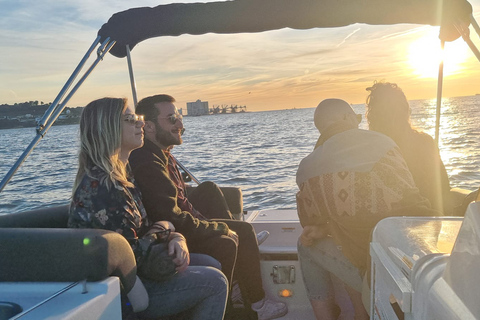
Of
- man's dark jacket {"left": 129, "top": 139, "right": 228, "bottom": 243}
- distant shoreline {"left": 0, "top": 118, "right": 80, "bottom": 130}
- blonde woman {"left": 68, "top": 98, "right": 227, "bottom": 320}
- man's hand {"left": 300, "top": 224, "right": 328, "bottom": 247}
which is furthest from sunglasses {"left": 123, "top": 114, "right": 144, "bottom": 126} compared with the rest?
man's hand {"left": 300, "top": 224, "right": 328, "bottom": 247}

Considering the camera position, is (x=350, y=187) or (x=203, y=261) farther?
(x=203, y=261)

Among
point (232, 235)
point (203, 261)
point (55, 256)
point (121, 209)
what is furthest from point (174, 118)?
point (55, 256)

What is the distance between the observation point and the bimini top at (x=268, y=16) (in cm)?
274

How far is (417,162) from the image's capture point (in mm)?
2613

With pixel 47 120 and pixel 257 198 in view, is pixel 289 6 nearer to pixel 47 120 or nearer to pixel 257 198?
pixel 47 120

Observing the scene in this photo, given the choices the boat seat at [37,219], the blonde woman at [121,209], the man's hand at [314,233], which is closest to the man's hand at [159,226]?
the blonde woman at [121,209]

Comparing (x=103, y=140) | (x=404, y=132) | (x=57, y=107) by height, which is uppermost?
(x=57, y=107)

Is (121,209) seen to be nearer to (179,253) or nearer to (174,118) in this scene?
(179,253)

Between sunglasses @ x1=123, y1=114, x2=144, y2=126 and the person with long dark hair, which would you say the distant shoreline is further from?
the person with long dark hair

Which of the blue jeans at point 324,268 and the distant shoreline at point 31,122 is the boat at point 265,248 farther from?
the blue jeans at point 324,268

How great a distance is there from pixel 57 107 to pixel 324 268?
1.56 metres

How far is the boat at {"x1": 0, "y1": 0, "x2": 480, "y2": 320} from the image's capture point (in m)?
0.96

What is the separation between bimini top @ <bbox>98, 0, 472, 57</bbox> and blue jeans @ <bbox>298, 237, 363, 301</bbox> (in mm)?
1272

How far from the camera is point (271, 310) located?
278cm
